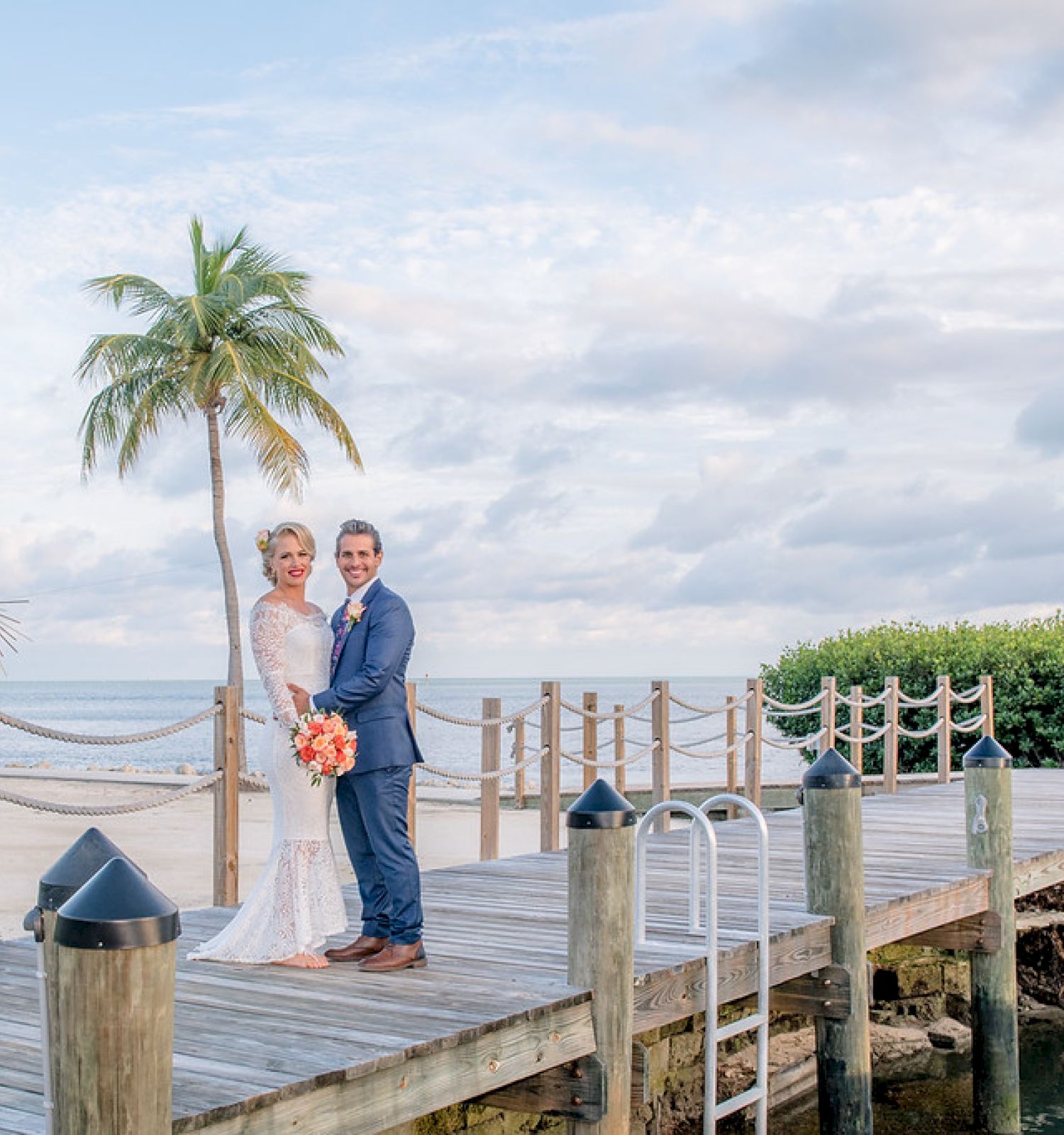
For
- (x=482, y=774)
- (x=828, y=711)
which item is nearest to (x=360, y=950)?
(x=482, y=774)

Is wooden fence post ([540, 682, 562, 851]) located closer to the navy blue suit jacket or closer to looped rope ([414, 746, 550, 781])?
looped rope ([414, 746, 550, 781])

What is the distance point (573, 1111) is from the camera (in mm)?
5652

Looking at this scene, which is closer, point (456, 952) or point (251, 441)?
point (456, 952)

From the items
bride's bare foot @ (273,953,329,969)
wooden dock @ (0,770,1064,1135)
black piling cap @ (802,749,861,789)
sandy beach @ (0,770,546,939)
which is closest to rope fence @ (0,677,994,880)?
wooden dock @ (0,770,1064,1135)

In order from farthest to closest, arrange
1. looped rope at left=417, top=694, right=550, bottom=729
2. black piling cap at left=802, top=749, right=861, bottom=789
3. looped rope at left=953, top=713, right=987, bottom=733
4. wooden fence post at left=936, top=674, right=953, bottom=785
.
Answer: looped rope at left=953, top=713, right=987, bottom=733 → wooden fence post at left=936, top=674, right=953, bottom=785 → looped rope at left=417, top=694, right=550, bottom=729 → black piling cap at left=802, top=749, right=861, bottom=789

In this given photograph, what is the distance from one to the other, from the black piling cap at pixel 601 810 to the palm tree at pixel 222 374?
20749mm

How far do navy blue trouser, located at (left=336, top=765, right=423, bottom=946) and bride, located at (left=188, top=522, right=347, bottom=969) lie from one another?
11 centimetres

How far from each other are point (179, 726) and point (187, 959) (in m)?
1.63

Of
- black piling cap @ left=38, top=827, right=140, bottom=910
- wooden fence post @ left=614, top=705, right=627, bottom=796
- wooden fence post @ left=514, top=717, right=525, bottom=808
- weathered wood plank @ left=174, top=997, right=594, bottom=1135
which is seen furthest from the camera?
wooden fence post @ left=514, top=717, right=525, bottom=808

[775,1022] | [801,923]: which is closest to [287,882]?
[801,923]

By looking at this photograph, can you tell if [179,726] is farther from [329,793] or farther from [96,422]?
[96,422]

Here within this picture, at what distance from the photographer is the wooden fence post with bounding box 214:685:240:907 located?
819cm

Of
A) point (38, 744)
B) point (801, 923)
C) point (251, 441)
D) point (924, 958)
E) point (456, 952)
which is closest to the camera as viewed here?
point (456, 952)

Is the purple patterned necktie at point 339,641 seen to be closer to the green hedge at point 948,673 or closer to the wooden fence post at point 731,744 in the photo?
the wooden fence post at point 731,744
